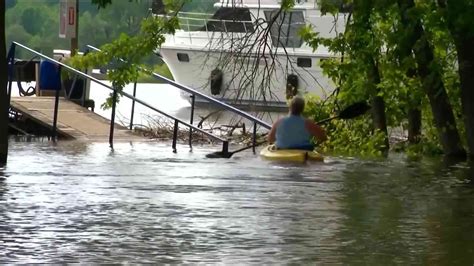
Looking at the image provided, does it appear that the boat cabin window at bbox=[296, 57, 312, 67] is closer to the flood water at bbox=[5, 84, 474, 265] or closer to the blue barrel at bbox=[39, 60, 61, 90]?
the blue barrel at bbox=[39, 60, 61, 90]

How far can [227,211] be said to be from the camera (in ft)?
45.2

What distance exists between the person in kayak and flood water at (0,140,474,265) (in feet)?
1.85

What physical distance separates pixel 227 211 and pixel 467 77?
292 inches

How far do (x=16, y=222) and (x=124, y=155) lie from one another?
8.87m

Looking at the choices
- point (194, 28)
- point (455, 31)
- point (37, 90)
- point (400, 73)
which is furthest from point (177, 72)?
point (455, 31)

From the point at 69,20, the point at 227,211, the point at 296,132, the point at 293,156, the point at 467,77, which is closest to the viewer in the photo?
the point at 227,211

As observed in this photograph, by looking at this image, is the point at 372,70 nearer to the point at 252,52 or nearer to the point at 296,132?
the point at 252,52

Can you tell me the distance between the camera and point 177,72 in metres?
58.7

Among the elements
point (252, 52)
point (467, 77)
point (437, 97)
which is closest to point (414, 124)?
point (437, 97)

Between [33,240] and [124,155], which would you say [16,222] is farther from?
[124,155]

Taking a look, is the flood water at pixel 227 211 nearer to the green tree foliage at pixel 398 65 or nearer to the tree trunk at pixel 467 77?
the tree trunk at pixel 467 77

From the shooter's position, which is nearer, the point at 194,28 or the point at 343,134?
the point at 343,134

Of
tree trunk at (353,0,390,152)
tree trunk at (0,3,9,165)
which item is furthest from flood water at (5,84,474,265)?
tree trunk at (353,0,390,152)

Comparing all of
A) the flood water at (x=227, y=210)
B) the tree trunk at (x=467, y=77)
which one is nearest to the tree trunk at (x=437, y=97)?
the tree trunk at (x=467, y=77)
